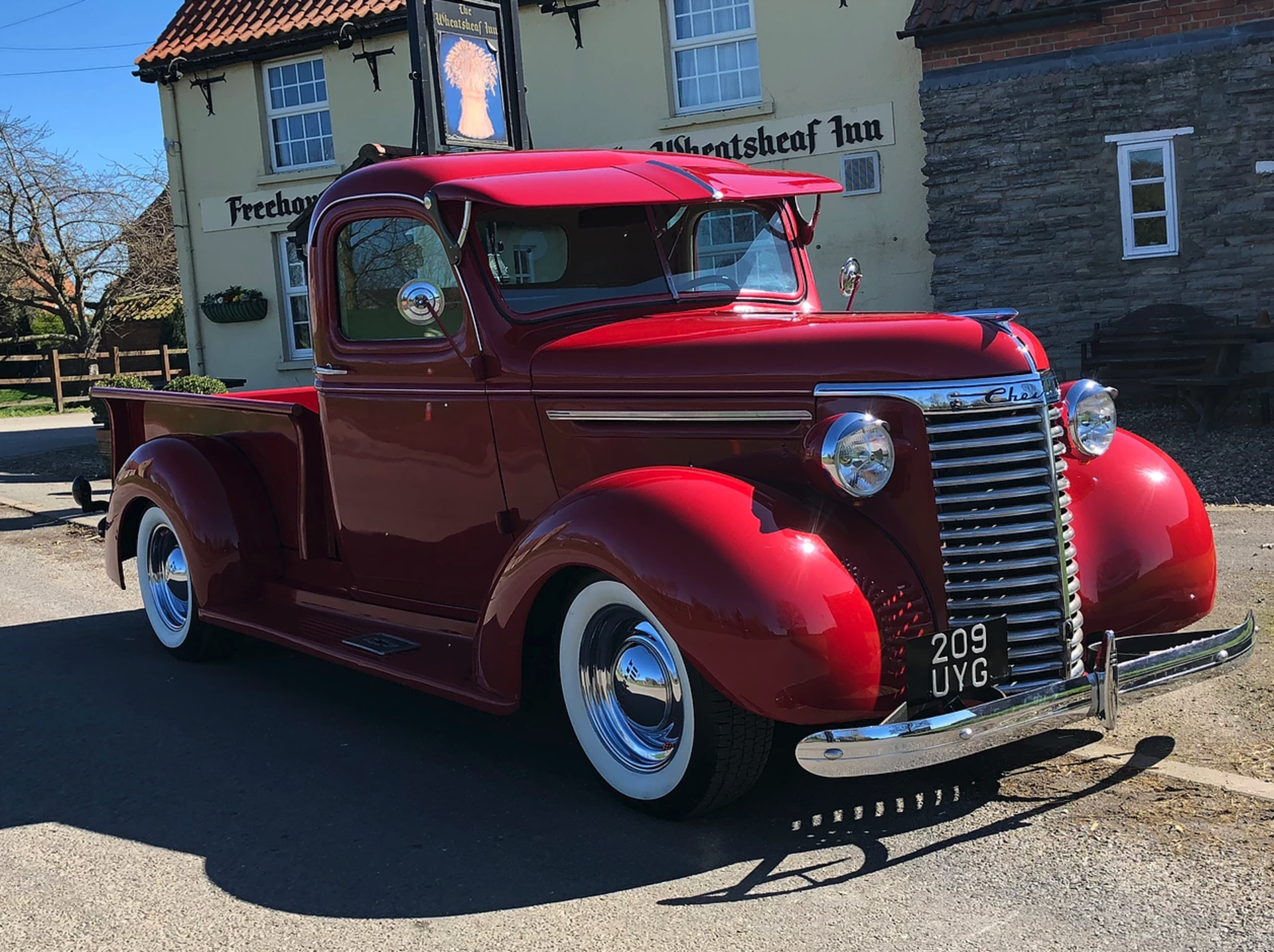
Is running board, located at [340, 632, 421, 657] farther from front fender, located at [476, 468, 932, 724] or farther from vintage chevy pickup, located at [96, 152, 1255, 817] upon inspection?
front fender, located at [476, 468, 932, 724]

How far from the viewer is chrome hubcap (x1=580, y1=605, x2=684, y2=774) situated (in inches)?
140

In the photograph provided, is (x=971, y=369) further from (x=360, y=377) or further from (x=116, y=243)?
(x=116, y=243)

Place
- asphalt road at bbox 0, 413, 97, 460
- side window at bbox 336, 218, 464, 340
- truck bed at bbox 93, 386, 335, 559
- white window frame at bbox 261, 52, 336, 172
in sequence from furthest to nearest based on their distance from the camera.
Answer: asphalt road at bbox 0, 413, 97, 460
white window frame at bbox 261, 52, 336, 172
truck bed at bbox 93, 386, 335, 559
side window at bbox 336, 218, 464, 340

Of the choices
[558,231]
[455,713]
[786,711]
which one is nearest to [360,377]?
[558,231]

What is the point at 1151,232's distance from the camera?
12.1 metres

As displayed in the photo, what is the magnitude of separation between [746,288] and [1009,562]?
5.57 ft

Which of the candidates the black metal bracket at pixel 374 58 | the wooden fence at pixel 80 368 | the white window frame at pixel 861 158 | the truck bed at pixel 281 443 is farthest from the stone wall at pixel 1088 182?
the wooden fence at pixel 80 368

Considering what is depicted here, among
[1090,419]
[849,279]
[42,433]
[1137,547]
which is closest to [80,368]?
[42,433]

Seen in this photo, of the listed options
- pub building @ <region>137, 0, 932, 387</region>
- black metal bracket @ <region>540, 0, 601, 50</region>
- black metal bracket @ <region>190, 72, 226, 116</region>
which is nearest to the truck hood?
pub building @ <region>137, 0, 932, 387</region>

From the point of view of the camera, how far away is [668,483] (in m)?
3.53

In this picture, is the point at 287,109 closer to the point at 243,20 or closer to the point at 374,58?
the point at 243,20

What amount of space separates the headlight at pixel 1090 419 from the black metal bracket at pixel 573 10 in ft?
36.5

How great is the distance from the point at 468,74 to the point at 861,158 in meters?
4.86

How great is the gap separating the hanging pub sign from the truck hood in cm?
506
